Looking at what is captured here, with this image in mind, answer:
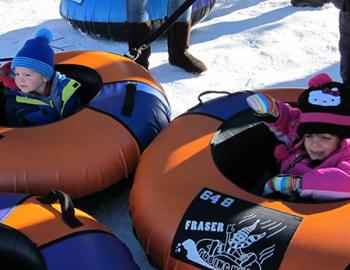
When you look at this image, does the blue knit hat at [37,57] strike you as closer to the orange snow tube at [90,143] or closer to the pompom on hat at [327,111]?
the orange snow tube at [90,143]

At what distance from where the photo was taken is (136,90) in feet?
7.24

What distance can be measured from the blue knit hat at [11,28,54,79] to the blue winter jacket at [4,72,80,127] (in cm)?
8

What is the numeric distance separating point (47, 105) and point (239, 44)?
169cm

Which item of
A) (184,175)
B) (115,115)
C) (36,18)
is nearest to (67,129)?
(115,115)

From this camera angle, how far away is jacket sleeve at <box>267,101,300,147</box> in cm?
193

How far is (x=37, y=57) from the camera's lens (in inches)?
87.0

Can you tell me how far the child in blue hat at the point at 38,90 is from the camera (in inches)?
87.0

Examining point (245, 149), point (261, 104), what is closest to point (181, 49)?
point (245, 149)

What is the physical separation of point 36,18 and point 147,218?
125 inches

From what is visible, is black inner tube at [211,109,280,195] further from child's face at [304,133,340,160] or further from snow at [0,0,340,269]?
snow at [0,0,340,269]

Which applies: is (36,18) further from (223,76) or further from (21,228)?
(21,228)

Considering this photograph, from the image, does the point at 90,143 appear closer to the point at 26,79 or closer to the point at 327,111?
the point at 26,79

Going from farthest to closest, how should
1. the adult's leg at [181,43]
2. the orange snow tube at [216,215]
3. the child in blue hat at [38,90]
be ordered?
the adult's leg at [181,43]
the child in blue hat at [38,90]
the orange snow tube at [216,215]

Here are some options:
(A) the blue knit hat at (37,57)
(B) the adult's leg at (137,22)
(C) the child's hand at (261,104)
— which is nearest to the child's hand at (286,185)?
(C) the child's hand at (261,104)
